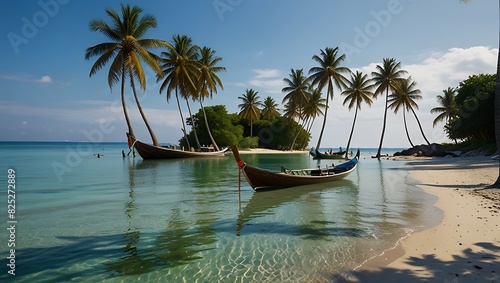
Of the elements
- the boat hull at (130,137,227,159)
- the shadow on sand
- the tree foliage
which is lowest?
the shadow on sand

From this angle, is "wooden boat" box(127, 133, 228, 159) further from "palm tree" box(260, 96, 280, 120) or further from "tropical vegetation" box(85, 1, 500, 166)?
"palm tree" box(260, 96, 280, 120)

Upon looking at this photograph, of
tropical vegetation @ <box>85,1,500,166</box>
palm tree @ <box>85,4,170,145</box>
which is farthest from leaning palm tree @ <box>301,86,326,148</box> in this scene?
palm tree @ <box>85,4,170,145</box>

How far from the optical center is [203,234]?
26.6ft

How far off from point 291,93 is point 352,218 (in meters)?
53.1

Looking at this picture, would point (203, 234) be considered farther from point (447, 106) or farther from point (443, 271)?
point (447, 106)

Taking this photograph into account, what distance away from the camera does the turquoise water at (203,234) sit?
18.9 ft

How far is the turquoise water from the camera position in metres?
5.76

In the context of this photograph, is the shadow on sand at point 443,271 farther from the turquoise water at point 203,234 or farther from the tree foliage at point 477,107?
the tree foliage at point 477,107

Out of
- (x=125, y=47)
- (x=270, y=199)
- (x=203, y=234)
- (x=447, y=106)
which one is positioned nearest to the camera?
(x=203, y=234)

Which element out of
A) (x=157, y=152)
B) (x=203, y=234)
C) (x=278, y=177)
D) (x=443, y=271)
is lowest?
(x=203, y=234)

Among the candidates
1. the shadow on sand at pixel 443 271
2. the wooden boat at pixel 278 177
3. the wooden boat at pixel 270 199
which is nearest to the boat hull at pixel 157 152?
the wooden boat at pixel 278 177

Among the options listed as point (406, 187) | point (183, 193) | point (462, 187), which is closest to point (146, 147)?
point (183, 193)

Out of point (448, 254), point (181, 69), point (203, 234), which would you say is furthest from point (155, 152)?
point (448, 254)

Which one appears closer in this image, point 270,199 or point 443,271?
point 443,271
